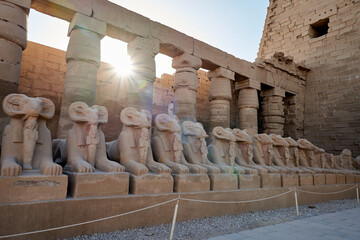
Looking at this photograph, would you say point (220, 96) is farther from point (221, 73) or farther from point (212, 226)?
point (212, 226)

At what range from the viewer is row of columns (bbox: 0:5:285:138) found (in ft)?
18.2

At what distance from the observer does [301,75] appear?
12438mm

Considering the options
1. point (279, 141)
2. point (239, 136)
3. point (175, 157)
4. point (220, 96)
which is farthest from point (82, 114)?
point (220, 96)

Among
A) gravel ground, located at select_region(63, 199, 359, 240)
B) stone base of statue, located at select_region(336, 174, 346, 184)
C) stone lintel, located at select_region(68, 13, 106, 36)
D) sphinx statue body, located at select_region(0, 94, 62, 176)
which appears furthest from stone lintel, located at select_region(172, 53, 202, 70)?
sphinx statue body, located at select_region(0, 94, 62, 176)

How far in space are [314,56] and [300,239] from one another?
11.3m

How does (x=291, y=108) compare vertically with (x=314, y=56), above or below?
below

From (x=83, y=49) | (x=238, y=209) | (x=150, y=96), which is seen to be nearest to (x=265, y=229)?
(x=238, y=209)

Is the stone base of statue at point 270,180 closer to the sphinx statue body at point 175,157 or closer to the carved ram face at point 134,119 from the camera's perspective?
the sphinx statue body at point 175,157

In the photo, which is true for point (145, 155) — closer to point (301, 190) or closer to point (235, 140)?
point (235, 140)

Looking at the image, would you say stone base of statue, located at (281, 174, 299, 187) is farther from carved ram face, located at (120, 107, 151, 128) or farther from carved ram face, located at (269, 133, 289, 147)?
carved ram face, located at (120, 107, 151, 128)

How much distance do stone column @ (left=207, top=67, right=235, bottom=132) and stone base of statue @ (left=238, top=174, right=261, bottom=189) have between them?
426 cm

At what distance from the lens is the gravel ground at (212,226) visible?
3.13 meters

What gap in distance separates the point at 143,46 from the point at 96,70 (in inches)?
60.4

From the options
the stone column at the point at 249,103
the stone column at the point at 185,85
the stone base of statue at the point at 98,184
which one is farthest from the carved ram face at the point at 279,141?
the stone base of statue at the point at 98,184
